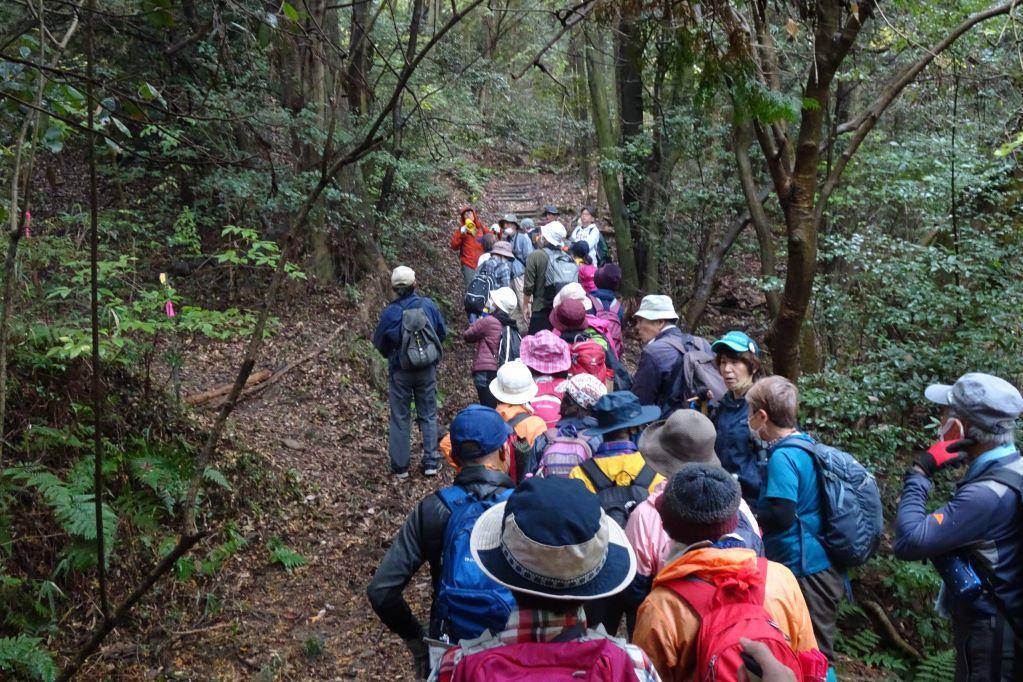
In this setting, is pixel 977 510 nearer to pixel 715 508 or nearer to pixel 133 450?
pixel 715 508

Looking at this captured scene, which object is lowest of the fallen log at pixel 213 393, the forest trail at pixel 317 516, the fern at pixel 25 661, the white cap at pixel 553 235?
the forest trail at pixel 317 516

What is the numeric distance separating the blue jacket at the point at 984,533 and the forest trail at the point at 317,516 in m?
3.41

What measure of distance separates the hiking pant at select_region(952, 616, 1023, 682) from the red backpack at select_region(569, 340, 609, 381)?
3594 millimetres

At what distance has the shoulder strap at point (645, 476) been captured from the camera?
3.82 m

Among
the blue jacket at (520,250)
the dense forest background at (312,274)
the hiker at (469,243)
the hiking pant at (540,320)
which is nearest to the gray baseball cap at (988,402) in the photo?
the dense forest background at (312,274)

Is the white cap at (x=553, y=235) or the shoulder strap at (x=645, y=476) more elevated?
the white cap at (x=553, y=235)

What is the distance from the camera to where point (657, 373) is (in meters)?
5.86

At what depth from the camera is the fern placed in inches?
159

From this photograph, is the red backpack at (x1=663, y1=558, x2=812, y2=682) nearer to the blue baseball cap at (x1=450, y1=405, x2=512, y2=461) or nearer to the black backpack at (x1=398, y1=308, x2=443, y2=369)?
the blue baseball cap at (x1=450, y1=405, x2=512, y2=461)

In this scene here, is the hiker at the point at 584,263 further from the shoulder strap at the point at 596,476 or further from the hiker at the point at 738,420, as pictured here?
the shoulder strap at the point at 596,476

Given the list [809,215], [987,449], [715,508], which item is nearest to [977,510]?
[987,449]

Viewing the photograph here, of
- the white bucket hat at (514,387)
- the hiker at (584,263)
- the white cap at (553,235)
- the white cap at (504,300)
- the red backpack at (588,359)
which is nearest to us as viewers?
the white bucket hat at (514,387)

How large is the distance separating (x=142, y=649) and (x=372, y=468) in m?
3.77

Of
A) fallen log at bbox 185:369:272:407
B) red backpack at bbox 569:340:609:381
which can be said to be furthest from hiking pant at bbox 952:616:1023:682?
fallen log at bbox 185:369:272:407
